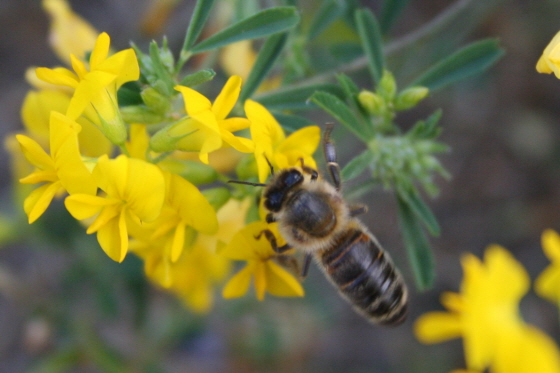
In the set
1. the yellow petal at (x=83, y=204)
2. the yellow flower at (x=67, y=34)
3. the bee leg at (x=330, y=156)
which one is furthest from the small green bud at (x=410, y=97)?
the yellow flower at (x=67, y=34)

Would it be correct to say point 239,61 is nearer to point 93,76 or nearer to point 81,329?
point 93,76

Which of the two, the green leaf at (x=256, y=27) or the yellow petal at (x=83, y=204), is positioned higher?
the green leaf at (x=256, y=27)

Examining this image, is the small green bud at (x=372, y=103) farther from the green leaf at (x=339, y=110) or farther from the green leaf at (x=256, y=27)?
the green leaf at (x=256, y=27)

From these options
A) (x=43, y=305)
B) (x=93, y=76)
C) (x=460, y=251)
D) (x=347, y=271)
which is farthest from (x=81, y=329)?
(x=460, y=251)

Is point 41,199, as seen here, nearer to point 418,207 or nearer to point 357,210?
point 357,210

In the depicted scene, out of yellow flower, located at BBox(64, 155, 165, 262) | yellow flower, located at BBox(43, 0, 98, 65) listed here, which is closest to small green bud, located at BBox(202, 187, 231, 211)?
yellow flower, located at BBox(64, 155, 165, 262)
